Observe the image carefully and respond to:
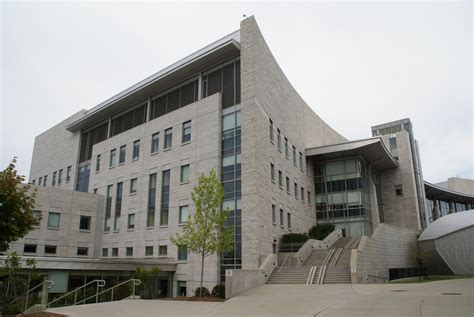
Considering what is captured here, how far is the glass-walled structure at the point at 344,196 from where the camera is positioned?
136 feet

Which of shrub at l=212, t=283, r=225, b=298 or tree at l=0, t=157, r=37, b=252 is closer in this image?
tree at l=0, t=157, r=37, b=252

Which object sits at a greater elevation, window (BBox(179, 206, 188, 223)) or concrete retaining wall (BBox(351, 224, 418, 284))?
window (BBox(179, 206, 188, 223))

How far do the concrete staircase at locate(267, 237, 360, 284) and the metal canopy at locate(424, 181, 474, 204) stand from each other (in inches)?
1640

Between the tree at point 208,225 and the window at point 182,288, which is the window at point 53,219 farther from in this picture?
the tree at point 208,225

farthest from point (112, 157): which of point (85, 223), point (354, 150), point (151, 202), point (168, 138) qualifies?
point (354, 150)

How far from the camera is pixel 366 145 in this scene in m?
40.9

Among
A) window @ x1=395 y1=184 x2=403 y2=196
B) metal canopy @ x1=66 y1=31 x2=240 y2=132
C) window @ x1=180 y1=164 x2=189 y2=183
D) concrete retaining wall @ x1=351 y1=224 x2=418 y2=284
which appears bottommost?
concrete retaining wall @ x1=351 y1=224 x2=418 y2=284

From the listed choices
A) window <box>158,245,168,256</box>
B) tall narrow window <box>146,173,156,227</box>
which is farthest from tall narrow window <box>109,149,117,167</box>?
window <box>158,245,168,256</box>

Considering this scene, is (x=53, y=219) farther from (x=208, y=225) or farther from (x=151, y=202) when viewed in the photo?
(x=208, y=225)

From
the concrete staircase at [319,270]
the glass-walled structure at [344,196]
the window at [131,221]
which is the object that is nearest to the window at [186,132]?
the window at [131,221]

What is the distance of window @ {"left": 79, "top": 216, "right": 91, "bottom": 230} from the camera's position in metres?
41.9

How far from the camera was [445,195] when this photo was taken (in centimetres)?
7525

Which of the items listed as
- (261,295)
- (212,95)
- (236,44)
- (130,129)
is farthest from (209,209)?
(130,129)

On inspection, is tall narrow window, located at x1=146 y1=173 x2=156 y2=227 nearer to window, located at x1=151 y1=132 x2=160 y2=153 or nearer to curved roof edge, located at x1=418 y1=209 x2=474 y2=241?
window, located at x1=151 y1=132 x2=160 y2=153
